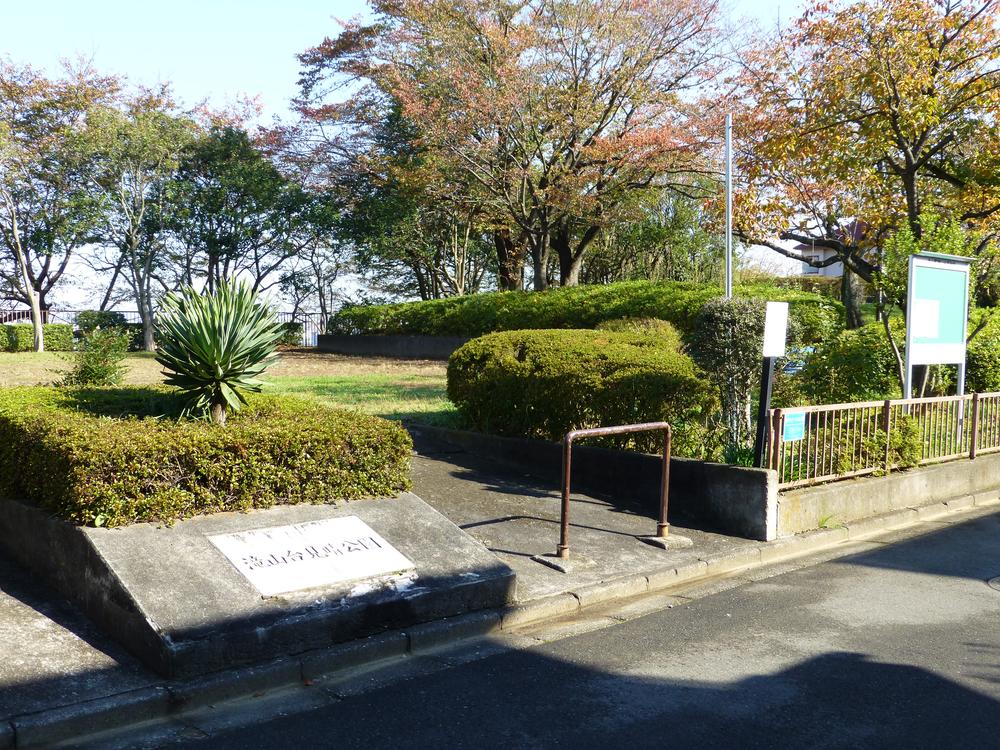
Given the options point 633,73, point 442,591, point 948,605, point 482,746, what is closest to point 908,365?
point 948,605

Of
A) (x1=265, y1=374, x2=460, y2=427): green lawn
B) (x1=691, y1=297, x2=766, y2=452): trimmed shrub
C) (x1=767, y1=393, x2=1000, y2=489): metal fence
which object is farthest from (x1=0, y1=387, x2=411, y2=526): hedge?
(x1=265, y1=374, x2=460, y2=427): green lawn

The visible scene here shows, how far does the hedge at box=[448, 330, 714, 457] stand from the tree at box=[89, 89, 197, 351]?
1698 centimetres

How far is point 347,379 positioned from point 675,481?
10.7 meters

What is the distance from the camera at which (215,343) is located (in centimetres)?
666

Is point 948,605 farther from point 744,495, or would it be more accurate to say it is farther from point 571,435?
point 571,435

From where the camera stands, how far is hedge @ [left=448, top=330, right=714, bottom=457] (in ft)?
29.1

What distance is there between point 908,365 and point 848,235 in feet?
27.0

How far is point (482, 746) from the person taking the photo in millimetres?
3920

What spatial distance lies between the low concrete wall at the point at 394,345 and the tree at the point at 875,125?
897 cm

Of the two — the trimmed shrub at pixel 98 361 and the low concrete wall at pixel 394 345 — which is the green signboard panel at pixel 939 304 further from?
the low concrete wall at pixel 394 345

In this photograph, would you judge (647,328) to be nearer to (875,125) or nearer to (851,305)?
(875,125)

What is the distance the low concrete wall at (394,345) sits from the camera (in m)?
23.1

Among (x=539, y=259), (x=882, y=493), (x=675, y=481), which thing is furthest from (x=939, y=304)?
(x=539, y=259)

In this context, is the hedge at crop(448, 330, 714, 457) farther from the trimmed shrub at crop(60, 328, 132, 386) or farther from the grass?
the trimmed shrub at crop(60, 328, 132, 386)
